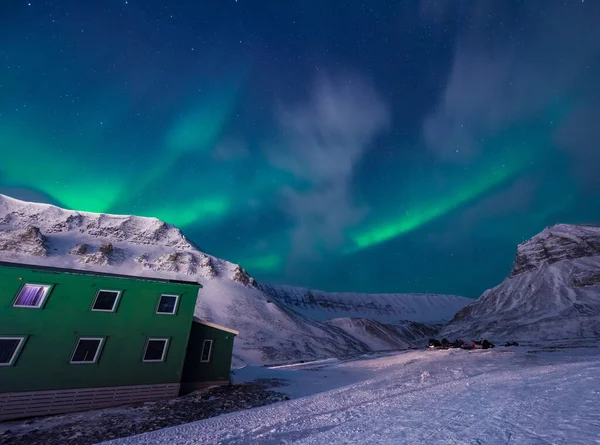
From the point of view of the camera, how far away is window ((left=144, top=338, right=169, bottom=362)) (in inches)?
765

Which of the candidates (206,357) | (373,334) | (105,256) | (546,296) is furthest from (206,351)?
(546,296)

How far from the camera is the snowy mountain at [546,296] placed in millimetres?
91188

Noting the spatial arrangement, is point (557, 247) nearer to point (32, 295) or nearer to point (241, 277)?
point (241, 277)

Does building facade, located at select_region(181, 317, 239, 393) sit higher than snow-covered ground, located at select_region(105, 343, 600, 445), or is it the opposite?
building facade, located at select_region(181, 317, 239, 393)

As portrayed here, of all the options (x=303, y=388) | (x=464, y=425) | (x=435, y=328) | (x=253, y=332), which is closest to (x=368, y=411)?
(x=464, y=425)

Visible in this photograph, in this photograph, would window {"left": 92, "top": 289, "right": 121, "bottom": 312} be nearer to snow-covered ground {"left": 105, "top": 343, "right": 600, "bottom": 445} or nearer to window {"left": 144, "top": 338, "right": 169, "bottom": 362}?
window {"left": 144, "top": 338, "right": 169, "bottom": 362}

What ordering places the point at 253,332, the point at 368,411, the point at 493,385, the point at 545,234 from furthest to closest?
the point at 545,234 < the point at 253,332 < the point at 493,385 < the point at 368,411

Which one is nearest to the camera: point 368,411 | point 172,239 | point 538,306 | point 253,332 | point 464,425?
point 464,425

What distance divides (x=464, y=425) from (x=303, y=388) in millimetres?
17264

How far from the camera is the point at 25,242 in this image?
9750cm

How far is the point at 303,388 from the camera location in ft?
75.1

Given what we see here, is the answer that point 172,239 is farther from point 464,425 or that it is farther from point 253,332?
point 464,425

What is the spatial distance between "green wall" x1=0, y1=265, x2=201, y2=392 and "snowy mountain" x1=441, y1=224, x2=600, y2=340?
101 metres

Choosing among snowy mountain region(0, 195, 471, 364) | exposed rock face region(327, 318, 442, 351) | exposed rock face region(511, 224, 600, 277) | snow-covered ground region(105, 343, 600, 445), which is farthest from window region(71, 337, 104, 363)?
exposed rock face region(511, 224, 600, 277)
